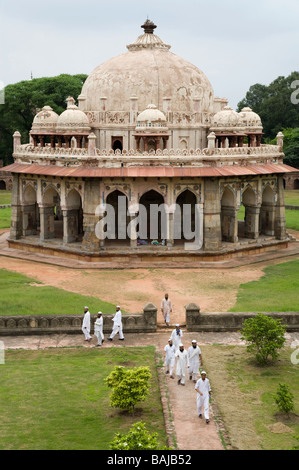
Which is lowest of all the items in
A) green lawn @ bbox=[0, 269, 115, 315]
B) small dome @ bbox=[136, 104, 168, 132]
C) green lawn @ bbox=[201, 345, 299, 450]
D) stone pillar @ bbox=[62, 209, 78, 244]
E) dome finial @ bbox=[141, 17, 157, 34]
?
green lawn @ bbox=[201, 345, 299, 450]

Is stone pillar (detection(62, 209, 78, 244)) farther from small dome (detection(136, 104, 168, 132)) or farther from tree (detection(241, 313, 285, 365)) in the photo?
tree (detection(241, 313, 285, 365))

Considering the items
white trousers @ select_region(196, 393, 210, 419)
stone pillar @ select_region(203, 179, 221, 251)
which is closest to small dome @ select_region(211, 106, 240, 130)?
stone pillar @ select_region(203, 179, 221, 251)

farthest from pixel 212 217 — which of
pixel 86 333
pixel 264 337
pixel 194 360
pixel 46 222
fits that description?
pixel 194 360

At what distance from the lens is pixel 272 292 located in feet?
78.9

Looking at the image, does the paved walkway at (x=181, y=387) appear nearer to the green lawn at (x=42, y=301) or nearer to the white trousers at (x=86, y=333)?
the white trousers at (x=86, y=333)

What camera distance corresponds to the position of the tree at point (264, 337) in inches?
650

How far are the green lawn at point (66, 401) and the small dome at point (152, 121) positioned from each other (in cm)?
1493

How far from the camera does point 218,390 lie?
15.1 metres

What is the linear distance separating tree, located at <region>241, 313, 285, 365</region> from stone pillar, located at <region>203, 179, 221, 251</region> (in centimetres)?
1325

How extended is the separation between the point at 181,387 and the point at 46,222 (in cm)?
1921

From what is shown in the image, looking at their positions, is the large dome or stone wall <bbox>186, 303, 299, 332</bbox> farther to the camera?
the large dome

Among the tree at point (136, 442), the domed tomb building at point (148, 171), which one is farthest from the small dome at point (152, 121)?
the tree at point (136, 442)

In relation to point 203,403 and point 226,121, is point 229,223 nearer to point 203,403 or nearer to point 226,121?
point 226,121

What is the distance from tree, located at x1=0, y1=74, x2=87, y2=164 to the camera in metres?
60.2
